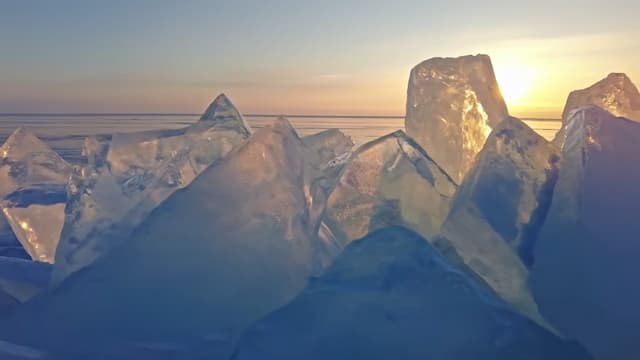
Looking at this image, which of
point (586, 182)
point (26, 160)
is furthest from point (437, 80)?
point (26, 160)

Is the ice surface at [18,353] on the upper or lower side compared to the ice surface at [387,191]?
lower

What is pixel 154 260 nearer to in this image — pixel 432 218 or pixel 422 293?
pixel 422 293

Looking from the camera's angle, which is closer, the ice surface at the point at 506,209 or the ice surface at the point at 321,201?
the ice surface at the point at 506,209

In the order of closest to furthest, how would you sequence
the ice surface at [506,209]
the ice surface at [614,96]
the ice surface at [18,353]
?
the ice surface at [18,353]
the ice surface at [506,209]
the ice surface at [614,96]

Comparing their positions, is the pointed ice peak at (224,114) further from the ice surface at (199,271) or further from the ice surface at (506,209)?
the ice surface at (506,209)

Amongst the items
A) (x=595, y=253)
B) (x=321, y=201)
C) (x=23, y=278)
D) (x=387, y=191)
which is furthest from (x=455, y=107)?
(x=23, y=278)

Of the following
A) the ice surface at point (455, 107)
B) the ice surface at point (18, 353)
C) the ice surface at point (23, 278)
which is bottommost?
the ice surface at point (23, 278)

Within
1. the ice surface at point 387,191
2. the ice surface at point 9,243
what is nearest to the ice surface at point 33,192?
the ice surface at point 9,243
